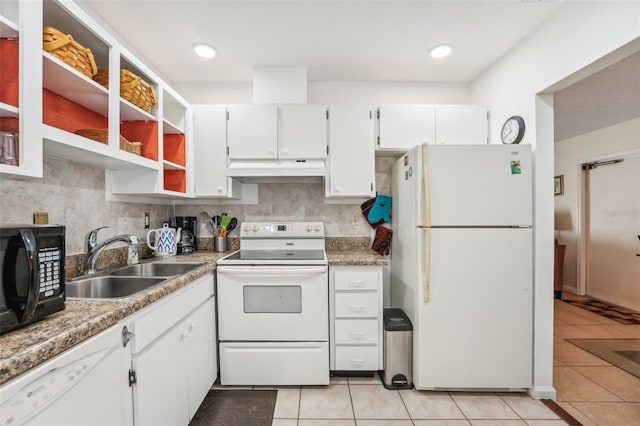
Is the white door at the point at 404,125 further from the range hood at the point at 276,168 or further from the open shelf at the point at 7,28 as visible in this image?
the open shelf at the point at 7,28

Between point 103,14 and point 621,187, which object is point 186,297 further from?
point 621,187

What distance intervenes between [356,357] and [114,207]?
2.01 m

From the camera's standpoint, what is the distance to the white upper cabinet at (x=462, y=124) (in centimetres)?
236

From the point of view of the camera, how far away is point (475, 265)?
1.84 meters

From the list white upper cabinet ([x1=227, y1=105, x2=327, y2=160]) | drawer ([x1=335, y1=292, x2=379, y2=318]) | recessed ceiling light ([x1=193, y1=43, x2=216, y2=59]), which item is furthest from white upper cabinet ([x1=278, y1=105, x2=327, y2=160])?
drawer ([x1=335, y1=292, x2=379, y2=318])

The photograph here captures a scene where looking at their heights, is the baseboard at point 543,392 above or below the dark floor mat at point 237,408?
above

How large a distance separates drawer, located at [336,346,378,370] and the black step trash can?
0.31 feet

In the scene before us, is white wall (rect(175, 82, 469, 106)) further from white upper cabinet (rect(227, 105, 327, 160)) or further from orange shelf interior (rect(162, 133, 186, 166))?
orange shelf interior (rect(162, 133, 186, 166))

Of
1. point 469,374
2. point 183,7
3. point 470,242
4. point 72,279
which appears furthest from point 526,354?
point 183,7

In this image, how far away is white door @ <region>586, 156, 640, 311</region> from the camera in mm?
3490

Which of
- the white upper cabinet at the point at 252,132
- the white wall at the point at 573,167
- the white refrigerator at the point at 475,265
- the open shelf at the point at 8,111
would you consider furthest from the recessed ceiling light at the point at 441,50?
the white wall at the point at 573,167

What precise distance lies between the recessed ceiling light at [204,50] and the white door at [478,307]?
6.70 ft

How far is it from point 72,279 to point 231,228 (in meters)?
1.27

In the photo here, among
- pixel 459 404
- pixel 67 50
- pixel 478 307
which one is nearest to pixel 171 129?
pixel 67 50
